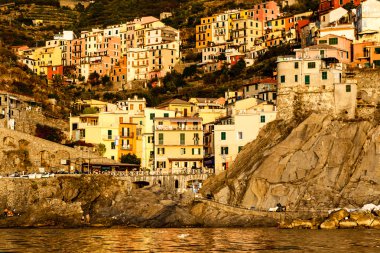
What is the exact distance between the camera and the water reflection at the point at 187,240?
175 feet

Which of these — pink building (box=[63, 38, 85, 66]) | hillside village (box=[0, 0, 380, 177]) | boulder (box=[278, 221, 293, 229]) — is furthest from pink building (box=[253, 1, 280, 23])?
boulder (box=[278, 221, 293, 229])

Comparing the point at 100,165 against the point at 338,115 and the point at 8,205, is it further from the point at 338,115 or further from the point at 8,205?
the point at 338,115

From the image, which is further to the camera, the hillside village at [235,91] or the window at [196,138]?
the window at [196,138]

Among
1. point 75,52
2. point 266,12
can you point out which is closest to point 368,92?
Answer: point 266,12

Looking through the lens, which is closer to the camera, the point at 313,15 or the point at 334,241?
the point at 334,241

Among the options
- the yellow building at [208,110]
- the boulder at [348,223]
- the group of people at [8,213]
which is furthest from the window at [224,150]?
the group of people at [8,213]

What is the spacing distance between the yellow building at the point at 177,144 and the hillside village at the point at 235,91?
0.32ft

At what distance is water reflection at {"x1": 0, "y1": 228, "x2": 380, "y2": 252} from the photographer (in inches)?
2095

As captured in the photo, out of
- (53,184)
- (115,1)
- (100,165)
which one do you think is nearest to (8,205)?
(53,184)

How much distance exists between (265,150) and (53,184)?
763 inches

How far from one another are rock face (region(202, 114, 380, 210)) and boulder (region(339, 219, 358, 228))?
3.88 metres

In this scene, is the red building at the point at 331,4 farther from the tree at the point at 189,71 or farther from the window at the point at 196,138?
the window at the point at 196,138

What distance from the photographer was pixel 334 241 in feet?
188

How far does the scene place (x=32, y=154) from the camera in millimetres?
85812
